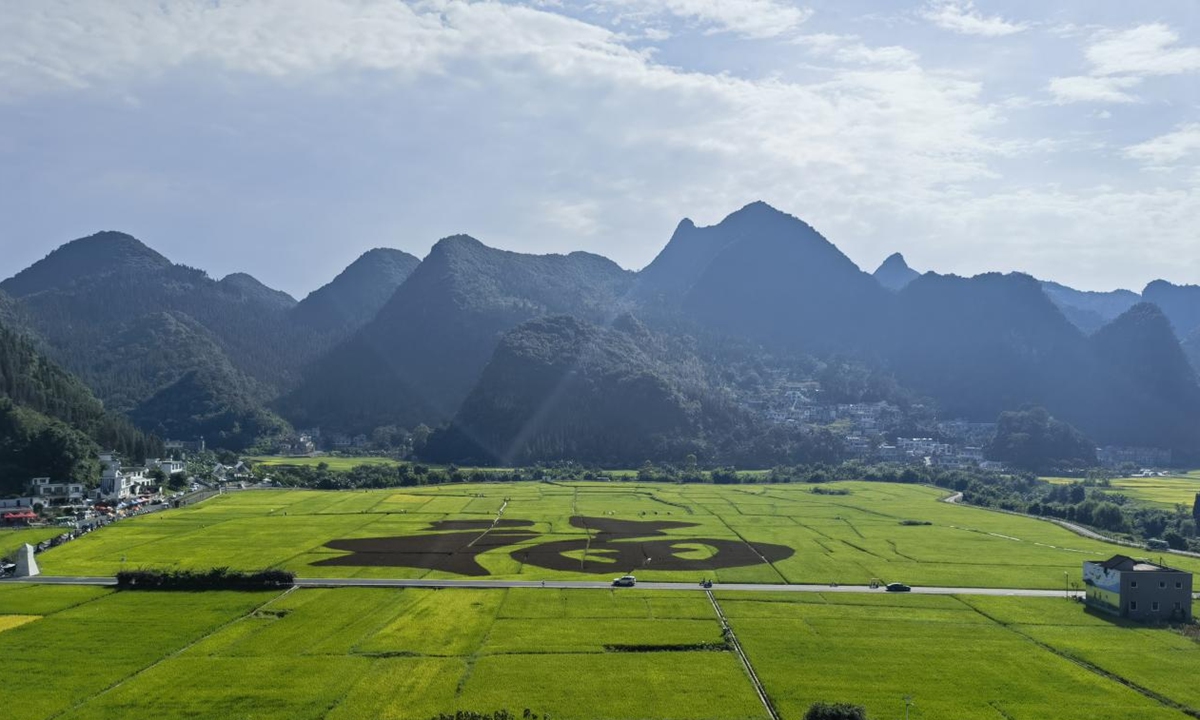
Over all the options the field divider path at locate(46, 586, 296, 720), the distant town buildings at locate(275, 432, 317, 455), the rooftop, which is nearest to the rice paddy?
the field divider path at locate(46, 586, 296, 720)

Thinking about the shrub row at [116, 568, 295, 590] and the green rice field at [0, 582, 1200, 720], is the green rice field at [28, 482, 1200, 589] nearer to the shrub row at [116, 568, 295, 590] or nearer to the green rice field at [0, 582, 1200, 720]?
the shrub row at [116, 568, 295, 590]

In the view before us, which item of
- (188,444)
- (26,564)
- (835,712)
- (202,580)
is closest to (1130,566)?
(835,712)

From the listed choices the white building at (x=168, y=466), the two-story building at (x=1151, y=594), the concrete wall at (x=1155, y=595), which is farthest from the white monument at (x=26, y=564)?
the concrete wall at (x=1155, y=595)

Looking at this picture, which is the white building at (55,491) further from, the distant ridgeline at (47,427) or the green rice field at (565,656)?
the green rice field at (565,656)

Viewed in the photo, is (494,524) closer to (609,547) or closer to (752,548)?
(609,547)

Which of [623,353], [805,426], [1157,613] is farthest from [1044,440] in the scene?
[1157,613]

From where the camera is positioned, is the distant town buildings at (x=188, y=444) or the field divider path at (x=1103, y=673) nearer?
the field divider path at (x=1103, y=673)
